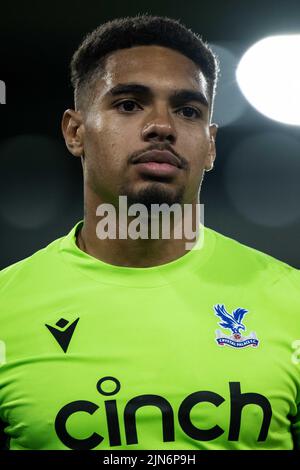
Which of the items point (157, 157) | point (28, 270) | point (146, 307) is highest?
point (157, 157)

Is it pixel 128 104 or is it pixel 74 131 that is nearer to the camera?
pixel 128 104

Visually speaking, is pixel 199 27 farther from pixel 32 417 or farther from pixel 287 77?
pixel 32 417

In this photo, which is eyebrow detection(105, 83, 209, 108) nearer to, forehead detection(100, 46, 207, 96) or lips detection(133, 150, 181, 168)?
forehead detection(100, 46, 207, 96)

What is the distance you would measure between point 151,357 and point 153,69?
864 millimetres

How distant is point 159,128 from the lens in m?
1.69

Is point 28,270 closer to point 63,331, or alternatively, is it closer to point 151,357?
point 63,331

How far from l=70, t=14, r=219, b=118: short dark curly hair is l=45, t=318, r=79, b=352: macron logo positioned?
74 cm

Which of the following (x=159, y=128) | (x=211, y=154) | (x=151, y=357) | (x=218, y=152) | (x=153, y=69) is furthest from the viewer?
(x=218, y=152)

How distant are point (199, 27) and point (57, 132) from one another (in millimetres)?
1081

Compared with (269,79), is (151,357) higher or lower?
lower

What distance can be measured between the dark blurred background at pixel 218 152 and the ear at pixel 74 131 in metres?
1.00

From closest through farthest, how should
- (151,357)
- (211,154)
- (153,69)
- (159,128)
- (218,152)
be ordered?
(151,357) → (159,128) → (153,69) → (211,154) → (218,152)

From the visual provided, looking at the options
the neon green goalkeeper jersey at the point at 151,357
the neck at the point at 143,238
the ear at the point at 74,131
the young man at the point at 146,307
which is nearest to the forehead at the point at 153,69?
the young man at the point at 146,307

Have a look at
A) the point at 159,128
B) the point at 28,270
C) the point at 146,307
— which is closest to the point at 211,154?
the point at 159,128
